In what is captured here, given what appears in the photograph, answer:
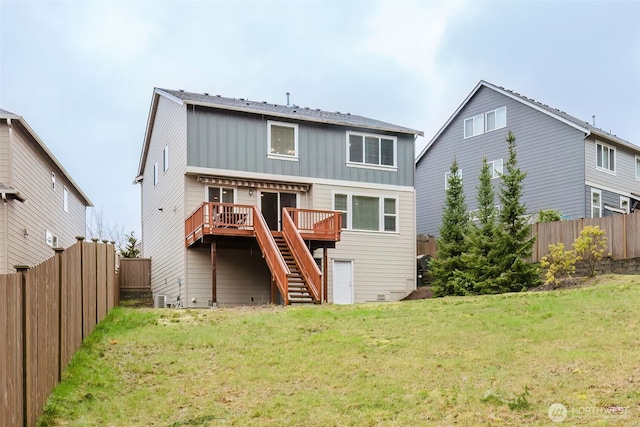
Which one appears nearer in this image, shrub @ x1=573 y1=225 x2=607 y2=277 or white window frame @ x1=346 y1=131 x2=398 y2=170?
shrub @ x1=573 y1=225 x2=607 y2=277

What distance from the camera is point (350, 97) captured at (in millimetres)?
108000

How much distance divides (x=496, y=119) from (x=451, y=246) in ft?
32.5

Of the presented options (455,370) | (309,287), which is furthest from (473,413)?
(309,287)

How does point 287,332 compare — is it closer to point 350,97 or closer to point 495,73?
point 495,73

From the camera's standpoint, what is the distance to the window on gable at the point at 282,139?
76.9 ft

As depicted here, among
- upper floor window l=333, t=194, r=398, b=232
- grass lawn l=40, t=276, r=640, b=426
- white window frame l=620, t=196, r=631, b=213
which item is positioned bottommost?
grass lawn l=40, t=276, r=640, b=426

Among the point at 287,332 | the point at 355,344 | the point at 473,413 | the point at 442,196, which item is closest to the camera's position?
the point at 473,413

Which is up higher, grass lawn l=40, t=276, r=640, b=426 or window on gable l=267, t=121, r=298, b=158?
window on gable l=267, t=121, r=298, b=158

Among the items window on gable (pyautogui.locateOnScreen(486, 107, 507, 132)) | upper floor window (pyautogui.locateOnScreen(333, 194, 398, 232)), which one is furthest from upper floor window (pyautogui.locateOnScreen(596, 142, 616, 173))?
upper floor window (pyautogui.locateOnScreen(333, 194, 398, 232))

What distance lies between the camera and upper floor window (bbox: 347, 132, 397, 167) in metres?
24.9

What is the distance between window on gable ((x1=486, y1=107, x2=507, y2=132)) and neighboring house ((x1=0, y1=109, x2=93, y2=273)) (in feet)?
60.8

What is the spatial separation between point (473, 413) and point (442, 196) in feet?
86.0

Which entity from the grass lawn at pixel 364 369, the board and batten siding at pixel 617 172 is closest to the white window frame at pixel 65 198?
the grass lawn at pixel 364 369

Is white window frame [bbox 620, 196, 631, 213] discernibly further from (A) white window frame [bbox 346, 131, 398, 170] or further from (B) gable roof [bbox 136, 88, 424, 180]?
(A) white window frame [bbox 346, 131, 398, 170]
